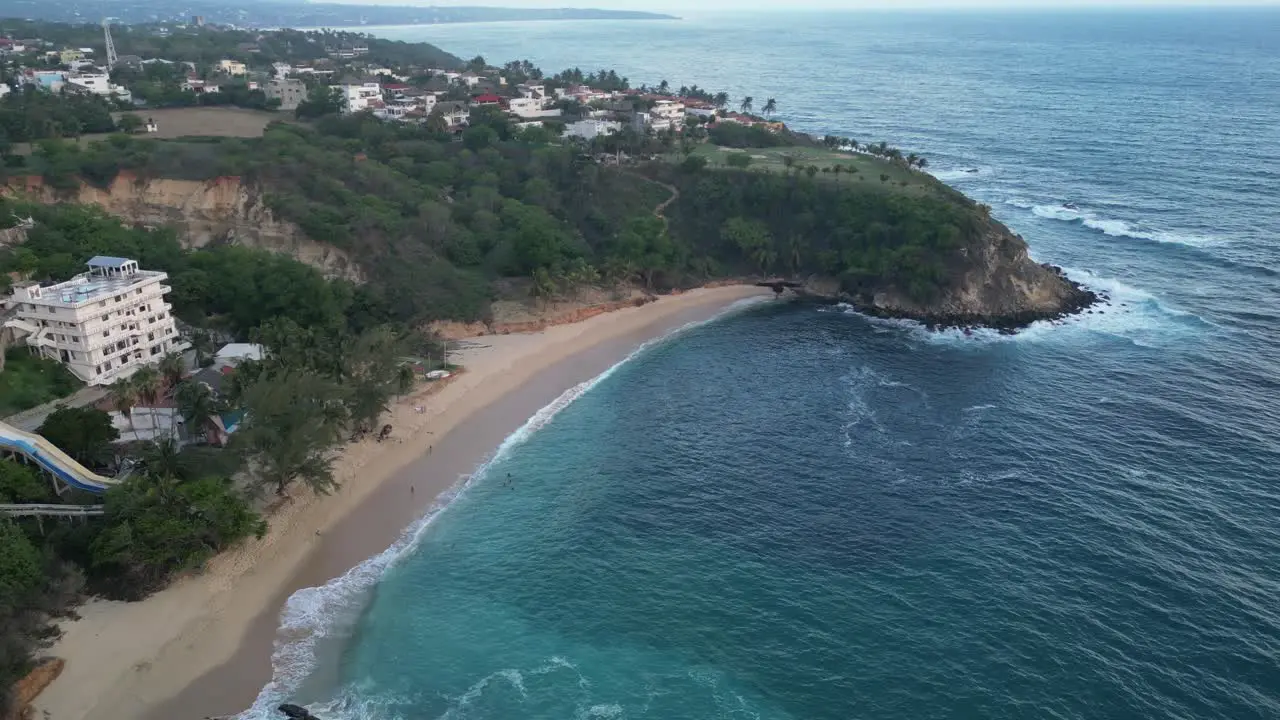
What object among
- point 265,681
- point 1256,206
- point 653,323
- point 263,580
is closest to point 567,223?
point 653,323

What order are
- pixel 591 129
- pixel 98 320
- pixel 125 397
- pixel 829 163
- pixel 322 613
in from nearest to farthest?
pixel 322 613
pixel 125 397
pixel 98 320
pixel 829 163
pixel 591 129

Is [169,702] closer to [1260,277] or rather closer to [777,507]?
[777,507]

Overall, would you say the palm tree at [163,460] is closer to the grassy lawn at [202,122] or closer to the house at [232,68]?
the grassy lawn at [202,122]

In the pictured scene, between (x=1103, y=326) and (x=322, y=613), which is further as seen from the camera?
(x=1103, y=326)

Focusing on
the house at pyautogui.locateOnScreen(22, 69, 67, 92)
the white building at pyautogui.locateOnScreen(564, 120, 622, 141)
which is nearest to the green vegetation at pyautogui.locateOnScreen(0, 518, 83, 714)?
the white building at pyautogui.locateOnScreen(564, 120, 622, 141)

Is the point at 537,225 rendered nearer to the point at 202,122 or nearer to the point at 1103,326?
the point at 1103,326

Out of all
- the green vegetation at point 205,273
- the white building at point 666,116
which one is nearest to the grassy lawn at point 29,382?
the green vegetation at point 205,273

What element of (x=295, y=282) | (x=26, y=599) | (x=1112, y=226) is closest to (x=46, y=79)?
(x=295, y=282)
